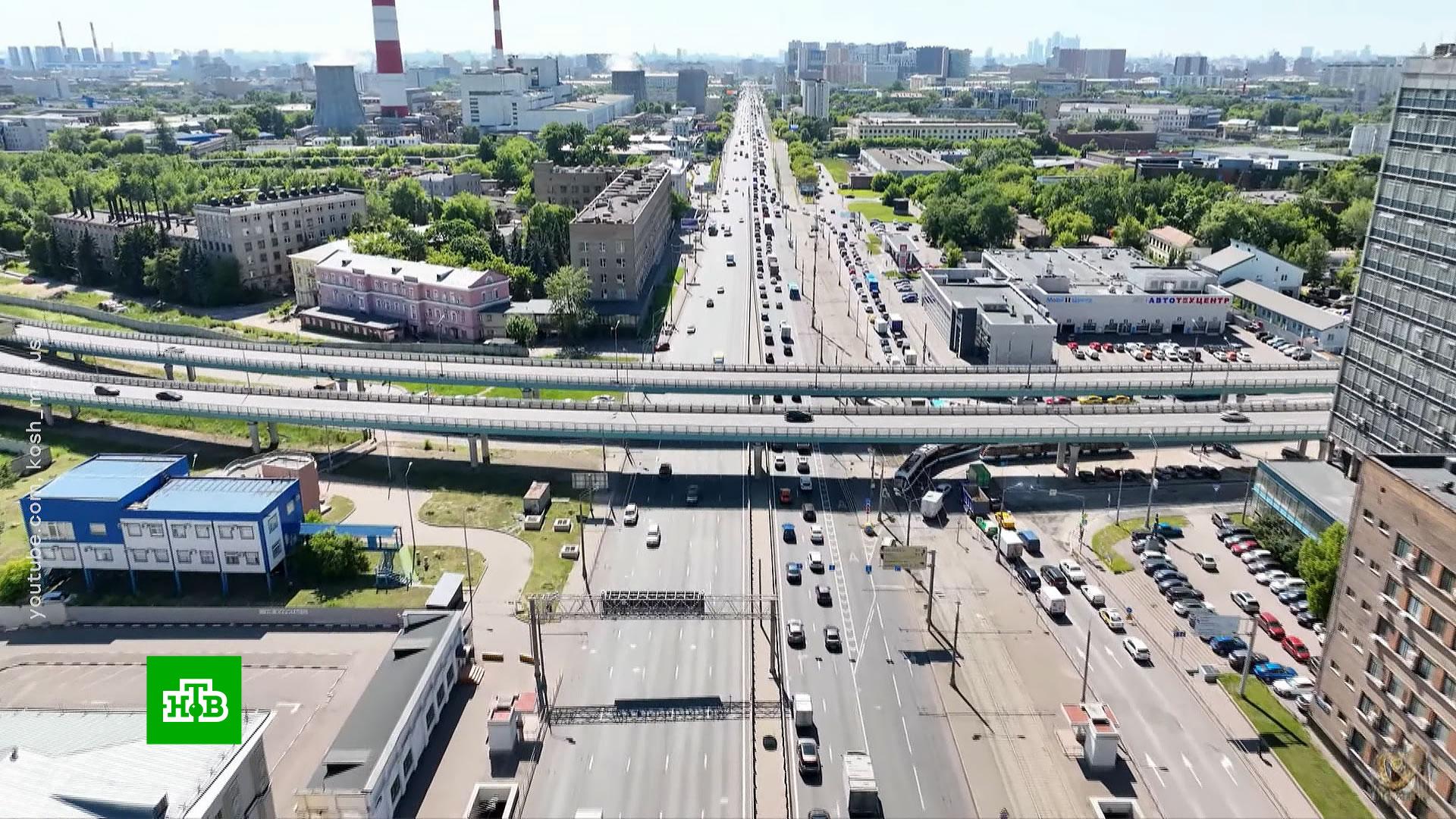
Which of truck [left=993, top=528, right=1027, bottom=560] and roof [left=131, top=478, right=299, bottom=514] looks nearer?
roof [left=131, top=478, right=299, bottom=514]

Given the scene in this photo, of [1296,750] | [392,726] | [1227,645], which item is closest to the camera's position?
[392,726]

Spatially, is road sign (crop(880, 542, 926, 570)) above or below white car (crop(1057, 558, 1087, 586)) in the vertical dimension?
above

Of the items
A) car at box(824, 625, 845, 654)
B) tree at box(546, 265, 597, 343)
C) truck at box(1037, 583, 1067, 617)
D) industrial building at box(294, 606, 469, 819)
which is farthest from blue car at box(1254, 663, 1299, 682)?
tree at box(546, 265, 597, 343)

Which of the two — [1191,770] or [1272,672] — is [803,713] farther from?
[1272,672]

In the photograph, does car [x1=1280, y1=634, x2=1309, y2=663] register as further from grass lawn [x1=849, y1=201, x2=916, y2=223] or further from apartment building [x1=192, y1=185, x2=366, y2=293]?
grass lawn [x1=849, y1=201, x2=916, y2=223]

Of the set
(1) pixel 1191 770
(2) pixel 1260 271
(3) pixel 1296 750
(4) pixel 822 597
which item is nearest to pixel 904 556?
(4) pixel 822 597

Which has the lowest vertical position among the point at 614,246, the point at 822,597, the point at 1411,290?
the point at 822,597

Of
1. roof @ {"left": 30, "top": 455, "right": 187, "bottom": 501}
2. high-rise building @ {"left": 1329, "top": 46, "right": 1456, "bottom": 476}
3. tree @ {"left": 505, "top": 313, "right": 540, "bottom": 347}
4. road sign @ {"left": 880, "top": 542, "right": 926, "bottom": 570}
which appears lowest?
road sign @ {"left": 880, "top": 542, "right": 926, "bottom": 570}

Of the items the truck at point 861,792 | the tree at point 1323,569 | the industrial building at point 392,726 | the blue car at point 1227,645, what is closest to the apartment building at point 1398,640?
the blue car at point 1227,645
